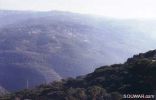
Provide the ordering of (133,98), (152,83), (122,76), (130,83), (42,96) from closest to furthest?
(133,98) → (152,83) → (130,83) → (122,76) → (42,96)

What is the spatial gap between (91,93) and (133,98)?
1701 centimetres

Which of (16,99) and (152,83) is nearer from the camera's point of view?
(152,83)

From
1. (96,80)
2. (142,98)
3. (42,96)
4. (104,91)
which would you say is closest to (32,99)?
(42,96)

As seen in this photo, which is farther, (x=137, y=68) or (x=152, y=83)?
(x=137, y=68)

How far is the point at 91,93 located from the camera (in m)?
62.4

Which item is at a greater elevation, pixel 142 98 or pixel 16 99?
pixel 142 98

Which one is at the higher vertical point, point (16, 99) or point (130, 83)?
point (130, 83)

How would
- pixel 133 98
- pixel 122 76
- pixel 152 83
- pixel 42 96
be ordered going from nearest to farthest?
pixel 133 98 → pixel 152 83 → pixel 122 76 → pixel 42 96

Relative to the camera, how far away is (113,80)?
66312 millimetres

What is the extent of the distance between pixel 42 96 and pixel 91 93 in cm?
1059

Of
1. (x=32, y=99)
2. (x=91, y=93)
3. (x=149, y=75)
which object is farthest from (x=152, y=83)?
(x=32, y=99)

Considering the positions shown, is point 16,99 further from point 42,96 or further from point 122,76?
point 122,76

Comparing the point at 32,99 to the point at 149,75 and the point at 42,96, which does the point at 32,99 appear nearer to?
the point at 42,96

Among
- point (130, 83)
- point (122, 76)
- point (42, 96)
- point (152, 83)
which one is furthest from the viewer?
point (42, 96)
